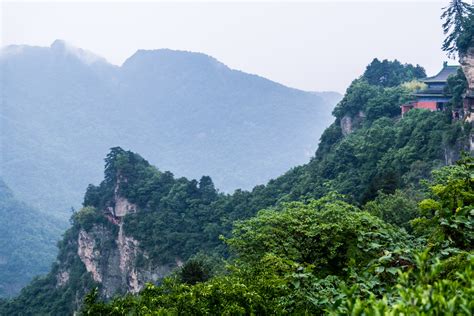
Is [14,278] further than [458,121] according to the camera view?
Yes

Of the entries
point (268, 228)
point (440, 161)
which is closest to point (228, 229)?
point (440, 161)

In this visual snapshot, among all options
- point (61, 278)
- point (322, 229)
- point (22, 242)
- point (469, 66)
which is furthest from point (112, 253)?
point (22, 242)

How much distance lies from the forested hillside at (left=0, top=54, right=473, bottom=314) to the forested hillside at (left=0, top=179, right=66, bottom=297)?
26051 mm

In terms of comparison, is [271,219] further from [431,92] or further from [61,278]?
[61,278]

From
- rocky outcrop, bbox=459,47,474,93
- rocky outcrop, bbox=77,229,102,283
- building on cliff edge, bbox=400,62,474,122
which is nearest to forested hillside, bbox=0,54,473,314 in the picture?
rocky outcrop, bbox=77,229,102,283

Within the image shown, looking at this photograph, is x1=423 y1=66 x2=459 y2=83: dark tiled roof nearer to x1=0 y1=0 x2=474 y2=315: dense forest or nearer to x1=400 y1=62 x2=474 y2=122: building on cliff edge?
x1=400 y1=62 x2=474 y2=122: building on cliff edge

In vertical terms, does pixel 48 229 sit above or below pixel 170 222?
below

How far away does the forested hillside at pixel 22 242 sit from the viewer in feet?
264

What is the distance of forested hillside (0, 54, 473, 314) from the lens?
8359mm

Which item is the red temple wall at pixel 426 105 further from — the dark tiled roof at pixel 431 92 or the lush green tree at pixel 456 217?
the lush green tree at pixel 456 217

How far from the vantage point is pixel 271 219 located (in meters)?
14.3

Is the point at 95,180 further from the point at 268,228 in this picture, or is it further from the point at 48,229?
the point at 268,228

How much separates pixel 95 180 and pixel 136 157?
113 meters

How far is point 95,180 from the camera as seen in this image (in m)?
165
